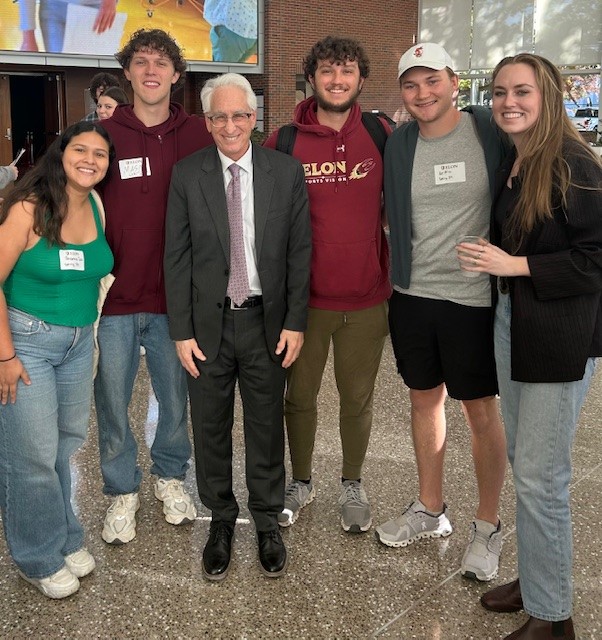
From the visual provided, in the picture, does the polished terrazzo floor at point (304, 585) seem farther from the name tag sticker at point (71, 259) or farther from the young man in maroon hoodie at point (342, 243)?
the name tag sticker at point (71, 259)

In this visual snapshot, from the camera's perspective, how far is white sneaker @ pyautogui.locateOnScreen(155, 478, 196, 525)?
2.87m

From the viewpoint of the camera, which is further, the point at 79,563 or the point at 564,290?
the point at 79,563

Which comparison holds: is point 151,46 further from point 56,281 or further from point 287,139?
point 56,281

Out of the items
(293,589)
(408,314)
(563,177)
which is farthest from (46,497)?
(563,177)

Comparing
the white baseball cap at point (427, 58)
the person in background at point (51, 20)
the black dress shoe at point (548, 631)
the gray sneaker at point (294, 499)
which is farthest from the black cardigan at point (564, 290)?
the person in background at point (51, 20)

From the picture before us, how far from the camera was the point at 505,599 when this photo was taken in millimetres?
2322

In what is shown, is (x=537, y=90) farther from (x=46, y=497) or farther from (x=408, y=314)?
(x=46, y=497)

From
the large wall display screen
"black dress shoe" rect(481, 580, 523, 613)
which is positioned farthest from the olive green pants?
the large wall display screen

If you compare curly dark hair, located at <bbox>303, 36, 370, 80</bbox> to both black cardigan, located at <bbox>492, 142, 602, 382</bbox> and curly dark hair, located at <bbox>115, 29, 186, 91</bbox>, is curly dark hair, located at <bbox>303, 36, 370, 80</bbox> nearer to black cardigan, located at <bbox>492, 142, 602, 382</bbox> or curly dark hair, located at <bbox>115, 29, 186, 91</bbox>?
curly dark hair, located at <bbox>115, 29, 186, 91</bbox>

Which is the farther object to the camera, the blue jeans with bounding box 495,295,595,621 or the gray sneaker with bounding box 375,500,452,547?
the gray sneaker with bounding box 375,500,452,547

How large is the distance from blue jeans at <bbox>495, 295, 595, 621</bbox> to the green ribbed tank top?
1.47 metres

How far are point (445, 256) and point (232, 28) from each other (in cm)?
1509

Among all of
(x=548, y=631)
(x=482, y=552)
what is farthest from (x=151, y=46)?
(x=548, y=631)

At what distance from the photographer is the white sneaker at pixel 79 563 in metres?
2.48
